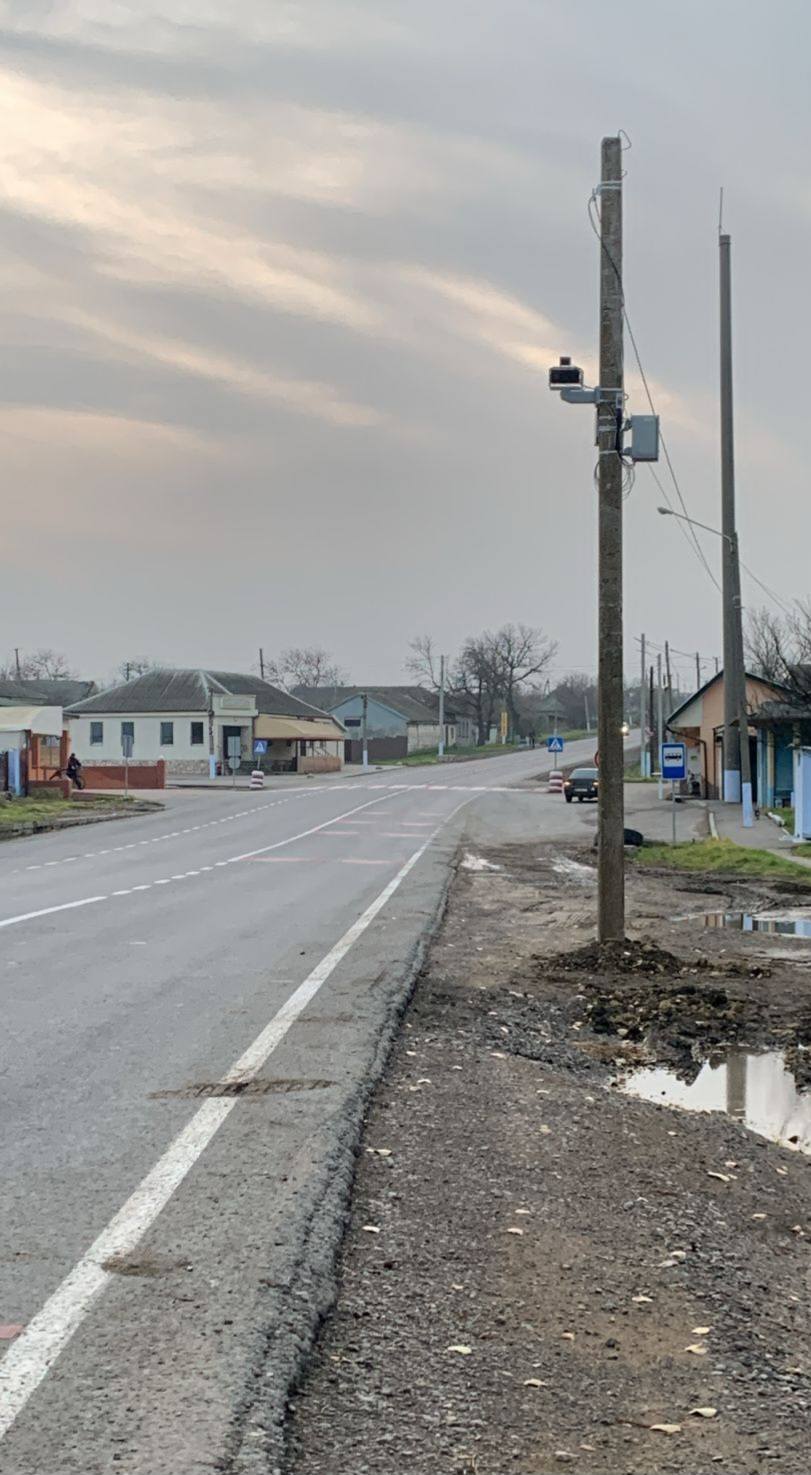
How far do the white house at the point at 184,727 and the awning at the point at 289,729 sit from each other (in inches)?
2.6

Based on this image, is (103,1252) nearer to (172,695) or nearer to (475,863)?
(475,863)

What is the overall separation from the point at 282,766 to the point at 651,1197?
302 feet

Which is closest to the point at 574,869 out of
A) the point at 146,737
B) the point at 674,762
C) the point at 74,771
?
the point at 674,762

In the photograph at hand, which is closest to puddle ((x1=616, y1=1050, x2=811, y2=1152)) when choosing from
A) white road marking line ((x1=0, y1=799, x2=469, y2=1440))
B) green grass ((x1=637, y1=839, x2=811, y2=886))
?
white road marking line ((x1=0, y1=799, x2=469, y2=1440))

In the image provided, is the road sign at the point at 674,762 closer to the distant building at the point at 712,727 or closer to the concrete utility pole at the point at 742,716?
the concrete utility pole at the point at 742,716

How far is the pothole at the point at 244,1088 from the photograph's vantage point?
793 centimetres

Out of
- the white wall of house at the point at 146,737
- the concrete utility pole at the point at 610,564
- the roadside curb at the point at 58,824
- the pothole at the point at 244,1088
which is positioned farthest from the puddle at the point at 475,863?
the white wall of house at the point at 146,737

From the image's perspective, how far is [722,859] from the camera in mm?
28828

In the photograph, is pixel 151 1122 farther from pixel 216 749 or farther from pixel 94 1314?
pixel 216 749

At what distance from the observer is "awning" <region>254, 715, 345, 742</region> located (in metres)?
97.1

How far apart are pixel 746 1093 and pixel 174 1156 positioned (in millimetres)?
4131

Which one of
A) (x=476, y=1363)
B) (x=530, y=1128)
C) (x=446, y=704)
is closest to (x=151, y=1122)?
(x=530, y=1128)

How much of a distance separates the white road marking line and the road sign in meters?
22.5

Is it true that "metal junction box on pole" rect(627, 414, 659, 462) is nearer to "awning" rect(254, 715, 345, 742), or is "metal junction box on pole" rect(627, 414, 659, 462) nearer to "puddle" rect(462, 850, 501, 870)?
"puddle" rect(462, 850, 501, 870)
